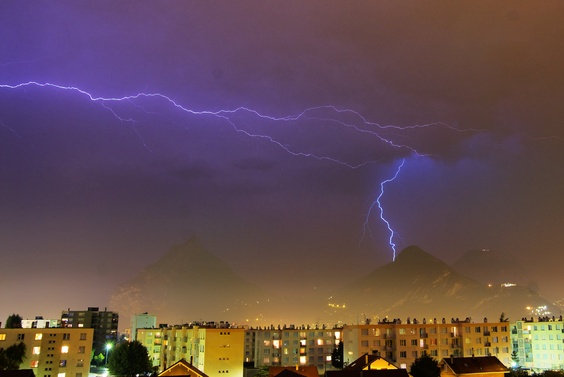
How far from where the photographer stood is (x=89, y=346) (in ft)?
127

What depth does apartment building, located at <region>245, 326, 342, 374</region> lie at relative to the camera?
5381 cm

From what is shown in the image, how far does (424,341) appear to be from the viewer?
43.8 metres

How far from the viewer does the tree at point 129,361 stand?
1642 inches

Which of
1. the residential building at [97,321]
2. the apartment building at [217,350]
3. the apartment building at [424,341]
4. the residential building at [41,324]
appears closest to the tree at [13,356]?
the residential building at [41,324]

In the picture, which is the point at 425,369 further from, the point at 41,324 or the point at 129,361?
the point at 41,324

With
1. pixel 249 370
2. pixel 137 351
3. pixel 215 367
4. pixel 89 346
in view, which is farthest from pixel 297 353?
pixel 89 346

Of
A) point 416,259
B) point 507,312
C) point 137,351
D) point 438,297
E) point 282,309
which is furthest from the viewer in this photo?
point 416,259

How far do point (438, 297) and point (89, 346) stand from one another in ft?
418

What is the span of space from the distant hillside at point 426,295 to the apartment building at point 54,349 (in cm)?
9931

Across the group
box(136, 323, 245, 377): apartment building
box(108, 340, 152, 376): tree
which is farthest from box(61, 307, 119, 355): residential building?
box(108, 340, 152, 376): tree

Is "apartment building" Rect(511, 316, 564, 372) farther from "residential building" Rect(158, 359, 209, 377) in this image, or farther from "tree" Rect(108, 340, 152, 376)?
"tree" Rect(108, 340, 152, 376)

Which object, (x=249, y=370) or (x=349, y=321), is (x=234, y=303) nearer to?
(x=349, y=321)

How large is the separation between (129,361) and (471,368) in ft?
80.4

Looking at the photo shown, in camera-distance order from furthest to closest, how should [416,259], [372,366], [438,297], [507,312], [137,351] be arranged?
[416,259], [438,297], [507,312], [137,351], [372,366]
